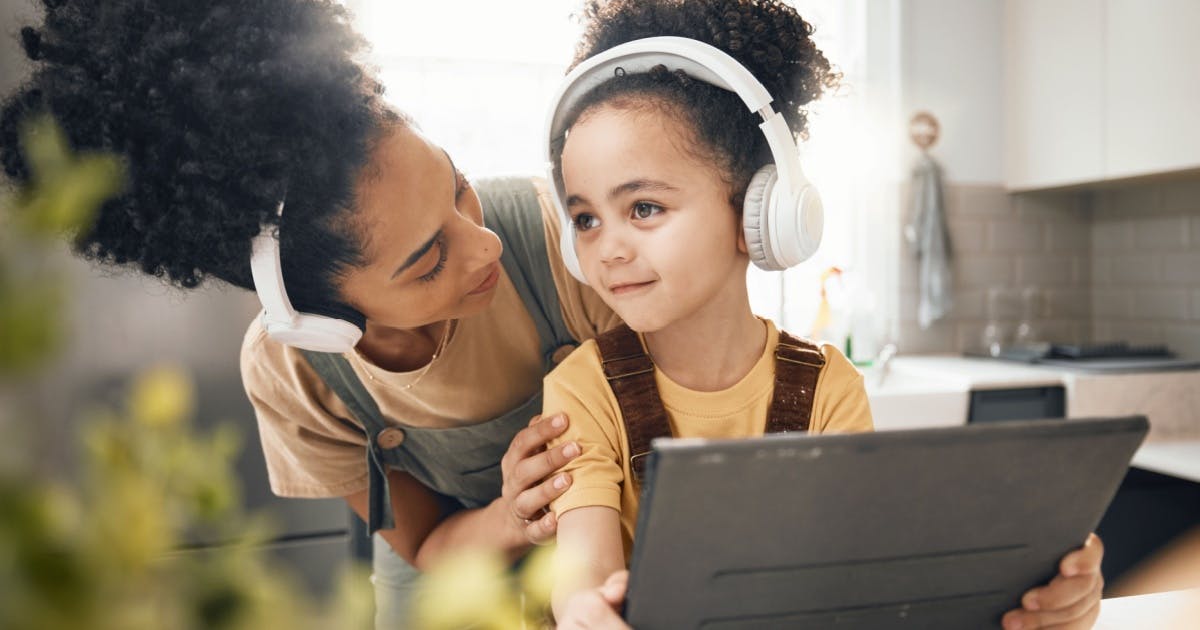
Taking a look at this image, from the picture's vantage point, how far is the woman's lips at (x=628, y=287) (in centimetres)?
95

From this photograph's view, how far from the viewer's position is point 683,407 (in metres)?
1.04

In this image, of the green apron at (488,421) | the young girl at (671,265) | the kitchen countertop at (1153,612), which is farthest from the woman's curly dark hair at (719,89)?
→ the kitchen countertop at (1153,612)

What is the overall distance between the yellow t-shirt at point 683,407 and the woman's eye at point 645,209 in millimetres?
195

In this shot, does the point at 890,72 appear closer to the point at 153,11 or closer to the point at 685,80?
the point at 685,80

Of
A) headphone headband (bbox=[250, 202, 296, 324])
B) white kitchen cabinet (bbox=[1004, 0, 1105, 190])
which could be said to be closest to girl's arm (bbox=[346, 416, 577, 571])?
headphone headband (bbox=[250, 202, 296, 324])

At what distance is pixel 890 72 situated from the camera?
111 inches

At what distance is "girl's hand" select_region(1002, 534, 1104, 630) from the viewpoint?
0.62 meters

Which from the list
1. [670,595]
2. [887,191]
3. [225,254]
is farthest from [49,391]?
[887,191]

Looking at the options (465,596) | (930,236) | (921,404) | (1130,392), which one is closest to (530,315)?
(465,596)

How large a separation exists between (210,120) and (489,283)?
0.37 m

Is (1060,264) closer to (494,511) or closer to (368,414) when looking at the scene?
(494,511)

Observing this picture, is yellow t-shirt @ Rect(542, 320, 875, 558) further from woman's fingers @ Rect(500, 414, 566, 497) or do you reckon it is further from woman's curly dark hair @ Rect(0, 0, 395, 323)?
woman's curly dark hair @ Rect(0, 0, 395, 323)

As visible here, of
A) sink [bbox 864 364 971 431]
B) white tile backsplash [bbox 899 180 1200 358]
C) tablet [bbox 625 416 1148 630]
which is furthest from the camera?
white tile backsplash [bbox 899 180 1200 358]

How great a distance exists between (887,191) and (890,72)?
1.31 ft
